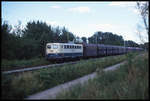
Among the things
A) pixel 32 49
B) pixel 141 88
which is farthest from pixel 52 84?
pixel 32 49

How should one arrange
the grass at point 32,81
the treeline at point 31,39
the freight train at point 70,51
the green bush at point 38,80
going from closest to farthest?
the grass at point 32,81
the green bush at point 38,80
the treeline at point 31,39
the freight train at point 70,51

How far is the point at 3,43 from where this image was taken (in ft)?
28.8

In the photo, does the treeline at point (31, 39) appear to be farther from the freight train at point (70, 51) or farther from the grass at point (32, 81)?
the freight train at point (70, 51)

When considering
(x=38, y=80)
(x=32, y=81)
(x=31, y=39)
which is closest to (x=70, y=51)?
(x=31, y=39)

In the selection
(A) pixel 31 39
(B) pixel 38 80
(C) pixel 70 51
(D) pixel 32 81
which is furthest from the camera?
(A) pixel 31 39

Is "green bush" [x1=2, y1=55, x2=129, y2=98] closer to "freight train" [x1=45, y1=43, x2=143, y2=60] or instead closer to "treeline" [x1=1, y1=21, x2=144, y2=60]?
"treeline" [x1=1, y1=21, x2=144, y2=60]

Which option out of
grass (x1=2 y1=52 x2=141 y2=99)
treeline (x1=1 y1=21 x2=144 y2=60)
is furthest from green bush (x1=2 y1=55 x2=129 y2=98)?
treeline (x1=1 y1=21 x2=144 y2=60)

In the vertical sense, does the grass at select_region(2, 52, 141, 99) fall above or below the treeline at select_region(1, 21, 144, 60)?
below

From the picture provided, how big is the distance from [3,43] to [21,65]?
16.1 meters

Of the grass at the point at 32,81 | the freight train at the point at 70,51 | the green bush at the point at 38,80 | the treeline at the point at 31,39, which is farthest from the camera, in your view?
the freight train at the point at 70,51

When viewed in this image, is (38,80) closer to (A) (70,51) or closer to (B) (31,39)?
(A) (70,51)

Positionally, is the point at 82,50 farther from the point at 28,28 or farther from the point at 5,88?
the point at 5,88

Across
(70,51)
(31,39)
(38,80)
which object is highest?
(31,39)

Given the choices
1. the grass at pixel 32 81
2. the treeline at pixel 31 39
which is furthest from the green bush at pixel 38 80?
the treeline at pixel 31 39
